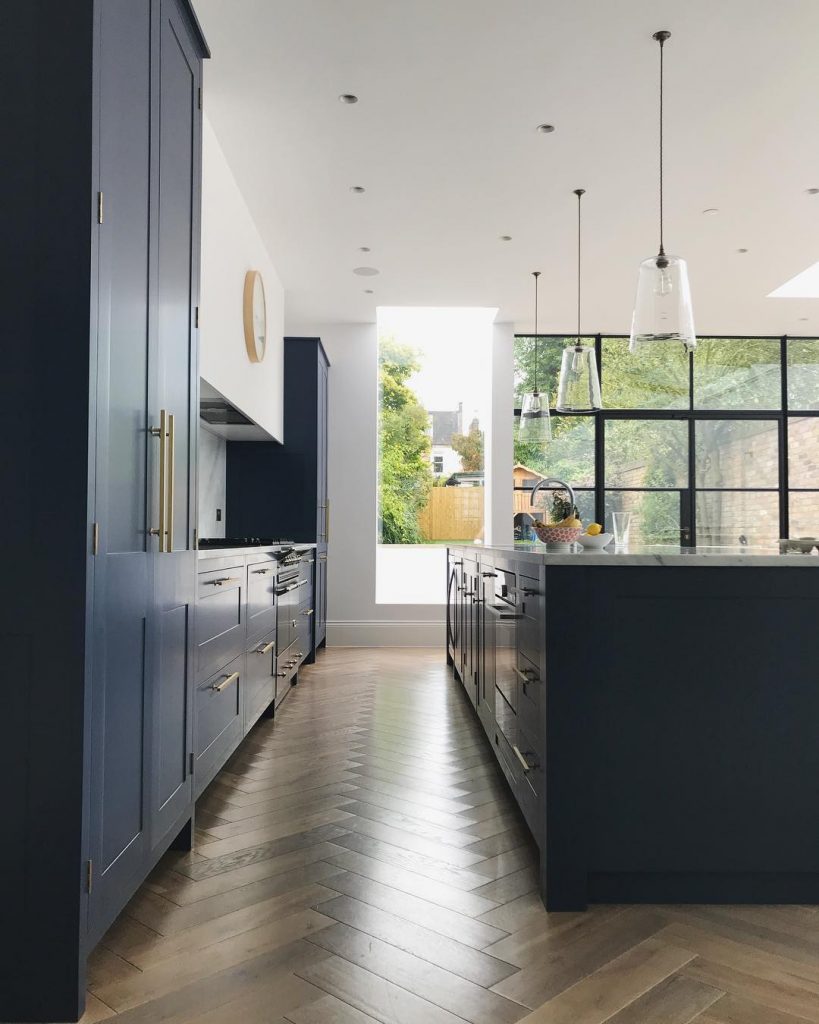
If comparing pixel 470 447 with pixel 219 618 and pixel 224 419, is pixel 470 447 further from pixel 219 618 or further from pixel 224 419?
pixel 219 618

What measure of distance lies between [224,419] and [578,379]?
7.27ft

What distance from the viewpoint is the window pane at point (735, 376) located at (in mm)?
7480

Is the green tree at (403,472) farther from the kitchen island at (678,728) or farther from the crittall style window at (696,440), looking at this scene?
the kitchen island at (678,728)

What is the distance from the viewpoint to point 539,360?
24.2 ft

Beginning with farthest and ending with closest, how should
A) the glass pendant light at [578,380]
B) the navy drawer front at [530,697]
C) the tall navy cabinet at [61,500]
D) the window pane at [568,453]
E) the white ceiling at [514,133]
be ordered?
the window pane at [568,453], the glass pendant light at [578,380], the white ceiling at [514,133], the navy drawer front at [530,697], the tall navy cabinet at [61,500]

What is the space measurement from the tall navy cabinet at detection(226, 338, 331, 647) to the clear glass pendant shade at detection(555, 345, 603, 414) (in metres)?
2.84

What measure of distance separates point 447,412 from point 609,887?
6.42 meters

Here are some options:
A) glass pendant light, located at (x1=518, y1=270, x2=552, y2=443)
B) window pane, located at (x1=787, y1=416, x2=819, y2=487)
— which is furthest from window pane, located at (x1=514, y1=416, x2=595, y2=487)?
glass pendant light, located at (x1=518, y1=270, x2=552, y2=443)

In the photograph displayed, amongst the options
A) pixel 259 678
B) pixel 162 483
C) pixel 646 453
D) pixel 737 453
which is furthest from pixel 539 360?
pixel 162 483

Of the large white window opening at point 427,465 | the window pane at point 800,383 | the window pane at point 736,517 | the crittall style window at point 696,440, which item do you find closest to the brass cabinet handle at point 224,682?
the large white window opening at point 427,465

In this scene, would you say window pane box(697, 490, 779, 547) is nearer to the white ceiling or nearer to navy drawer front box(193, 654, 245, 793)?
the white ceiling

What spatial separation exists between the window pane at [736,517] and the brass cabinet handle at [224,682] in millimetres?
5635

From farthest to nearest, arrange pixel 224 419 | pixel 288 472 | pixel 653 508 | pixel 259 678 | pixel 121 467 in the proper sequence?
pixel 653 508, pixel 288 472, pixel 224 419, pixel 259 678, pixel 121 467

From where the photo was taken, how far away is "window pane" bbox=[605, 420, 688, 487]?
7.40 metres
